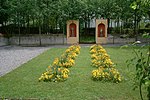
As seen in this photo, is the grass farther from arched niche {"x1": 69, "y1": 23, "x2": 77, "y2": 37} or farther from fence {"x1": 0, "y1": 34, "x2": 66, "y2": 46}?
arched niche {"x1": 69, "y1": 23, "x2": 77, "y2": 37}

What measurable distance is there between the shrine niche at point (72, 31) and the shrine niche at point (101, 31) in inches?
75.5

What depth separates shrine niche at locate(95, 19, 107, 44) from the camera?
Answer: 84.6 ft

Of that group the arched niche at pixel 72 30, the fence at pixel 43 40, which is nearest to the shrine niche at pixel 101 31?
the fence at pixel 43 40

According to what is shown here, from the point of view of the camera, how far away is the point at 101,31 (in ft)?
85.5

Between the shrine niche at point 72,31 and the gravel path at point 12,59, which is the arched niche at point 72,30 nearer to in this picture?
the shrine niche at point 72,31

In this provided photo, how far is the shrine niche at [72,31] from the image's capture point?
84.4 feet

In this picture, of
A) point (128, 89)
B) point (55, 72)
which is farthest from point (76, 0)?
point (128, 89)

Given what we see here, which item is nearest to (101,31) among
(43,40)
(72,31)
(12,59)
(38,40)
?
(72,31)

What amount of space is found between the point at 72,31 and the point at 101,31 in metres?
2.79

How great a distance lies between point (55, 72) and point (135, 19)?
1867cm

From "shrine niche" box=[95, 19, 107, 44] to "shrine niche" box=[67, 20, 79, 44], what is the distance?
192cm

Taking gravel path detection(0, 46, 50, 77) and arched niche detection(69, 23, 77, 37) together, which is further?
arched niche detection(69, 23, 77, 37)

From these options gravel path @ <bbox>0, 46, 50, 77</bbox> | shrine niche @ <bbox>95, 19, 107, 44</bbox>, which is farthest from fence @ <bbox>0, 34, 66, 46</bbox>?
gravel path @ <bbox>0, 46, 50, 77</bbox>

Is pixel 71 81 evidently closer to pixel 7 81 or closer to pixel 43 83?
pixel 43 83
